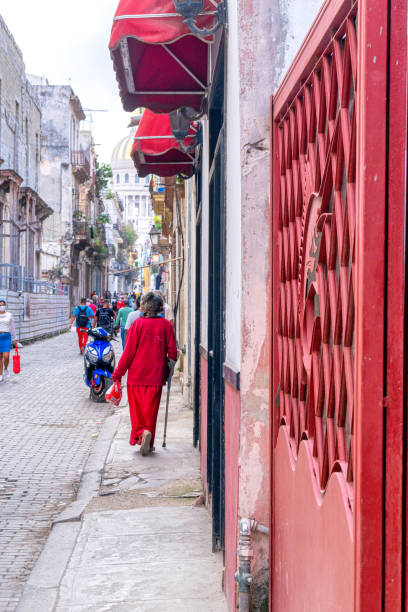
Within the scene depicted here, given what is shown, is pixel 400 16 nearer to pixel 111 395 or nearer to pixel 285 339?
pixel 285 339

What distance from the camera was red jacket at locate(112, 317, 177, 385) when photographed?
850cm

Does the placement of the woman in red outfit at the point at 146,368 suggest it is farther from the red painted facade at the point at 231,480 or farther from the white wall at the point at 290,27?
the white wall at the point at 290,27

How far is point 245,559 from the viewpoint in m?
3.29

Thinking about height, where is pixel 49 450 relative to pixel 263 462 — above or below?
below

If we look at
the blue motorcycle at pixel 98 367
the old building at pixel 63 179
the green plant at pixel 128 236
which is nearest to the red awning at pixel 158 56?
the blue motorcycle at pixel 98 367

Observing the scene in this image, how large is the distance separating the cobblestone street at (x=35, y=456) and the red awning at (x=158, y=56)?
10.7 feet

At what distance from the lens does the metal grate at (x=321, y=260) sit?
1915 millimetres

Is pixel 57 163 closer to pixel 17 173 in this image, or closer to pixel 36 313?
pixel 17 173

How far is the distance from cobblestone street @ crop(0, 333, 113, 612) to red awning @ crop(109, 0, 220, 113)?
3.27m

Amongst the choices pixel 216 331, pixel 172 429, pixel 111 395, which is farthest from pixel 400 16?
pixel 172 429

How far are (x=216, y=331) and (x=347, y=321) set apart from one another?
327 centimetres

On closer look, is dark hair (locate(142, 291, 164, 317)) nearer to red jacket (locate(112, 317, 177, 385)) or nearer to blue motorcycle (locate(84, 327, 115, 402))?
red jacket (locate(112, 317, 177, 385))

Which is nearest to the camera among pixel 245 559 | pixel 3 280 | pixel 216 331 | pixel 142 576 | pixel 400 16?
pixel 400 16

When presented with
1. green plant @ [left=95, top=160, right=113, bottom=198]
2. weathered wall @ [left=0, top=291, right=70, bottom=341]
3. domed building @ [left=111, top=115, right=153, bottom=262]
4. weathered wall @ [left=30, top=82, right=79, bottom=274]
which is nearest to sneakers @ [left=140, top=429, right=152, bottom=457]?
weathered wall @ [left=0, top=291, right=70, bottom=341]
